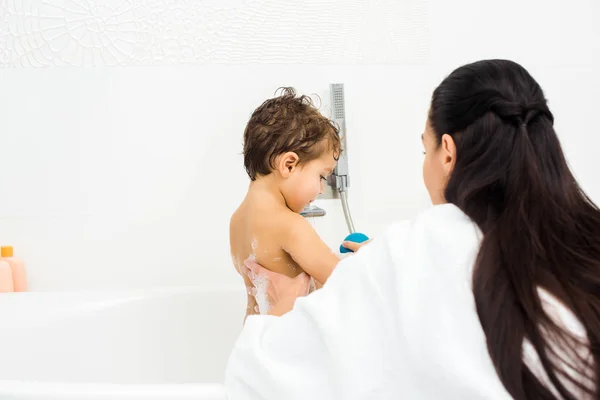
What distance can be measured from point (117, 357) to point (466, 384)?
4.27ft

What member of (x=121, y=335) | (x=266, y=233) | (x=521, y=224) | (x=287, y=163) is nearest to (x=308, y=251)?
(x=266, y=233)

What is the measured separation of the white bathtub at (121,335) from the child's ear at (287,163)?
1.60 feet

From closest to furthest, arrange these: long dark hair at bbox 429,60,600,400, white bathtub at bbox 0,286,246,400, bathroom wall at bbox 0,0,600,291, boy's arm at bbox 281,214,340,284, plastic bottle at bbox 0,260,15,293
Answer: long dark hair at bbox 429,60,600,400 → boy's arm at bbox 281,214,340,284 → white bathtub at bbox 0,286,246,400 → plastic bottle at bbox 0,260,15,293 → bathroom wall at bbox 0,0,600,291

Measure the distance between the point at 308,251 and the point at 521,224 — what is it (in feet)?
2.51

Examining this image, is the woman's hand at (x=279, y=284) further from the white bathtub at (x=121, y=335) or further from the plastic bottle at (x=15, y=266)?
the plastic bottle at (x=15, y=266)

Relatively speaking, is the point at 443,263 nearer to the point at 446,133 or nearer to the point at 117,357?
the point at 446,133

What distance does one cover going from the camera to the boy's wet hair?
4.99 feet

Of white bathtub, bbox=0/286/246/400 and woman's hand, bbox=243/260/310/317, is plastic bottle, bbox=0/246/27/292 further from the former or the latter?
woman's hand, bbox=243/260/310/317

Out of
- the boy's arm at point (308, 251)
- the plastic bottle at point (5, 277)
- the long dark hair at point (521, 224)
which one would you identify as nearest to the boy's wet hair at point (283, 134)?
the boy's arm at point (308, 251)

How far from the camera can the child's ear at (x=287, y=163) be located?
59.5 inches

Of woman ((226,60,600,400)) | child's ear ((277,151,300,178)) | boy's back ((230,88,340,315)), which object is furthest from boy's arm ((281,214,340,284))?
woman ((226,60,600,400))

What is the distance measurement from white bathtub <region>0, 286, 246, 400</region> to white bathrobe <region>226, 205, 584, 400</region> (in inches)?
33.8

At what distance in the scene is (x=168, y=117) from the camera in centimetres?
205

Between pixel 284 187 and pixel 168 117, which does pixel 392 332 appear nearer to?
pixel 284 187
